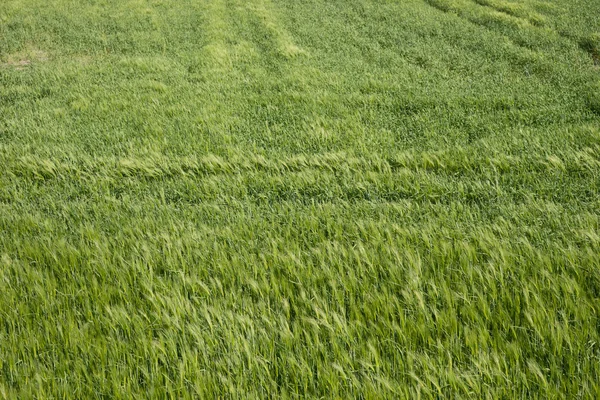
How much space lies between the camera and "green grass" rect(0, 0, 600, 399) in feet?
7.26

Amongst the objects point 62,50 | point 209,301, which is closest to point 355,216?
point 209,301

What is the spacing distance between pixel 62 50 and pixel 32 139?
7.70m

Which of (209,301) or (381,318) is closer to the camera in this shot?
(381,318)

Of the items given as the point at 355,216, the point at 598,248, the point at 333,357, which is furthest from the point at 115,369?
the point at 598,248

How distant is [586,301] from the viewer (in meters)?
2.47

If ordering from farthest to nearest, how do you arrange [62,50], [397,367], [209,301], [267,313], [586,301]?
[62,50]
[209,301]
[267,313]
[586,301]
[397,367]

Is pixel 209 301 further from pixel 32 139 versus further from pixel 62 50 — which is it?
pixel 62 50

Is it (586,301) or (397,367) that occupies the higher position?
(586,301)

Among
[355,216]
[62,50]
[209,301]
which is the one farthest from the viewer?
[62,50]

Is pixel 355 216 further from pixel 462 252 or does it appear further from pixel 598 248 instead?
pixel 598 248

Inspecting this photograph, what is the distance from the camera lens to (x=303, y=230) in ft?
11.8

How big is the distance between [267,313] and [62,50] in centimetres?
1280

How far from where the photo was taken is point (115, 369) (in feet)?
7.29

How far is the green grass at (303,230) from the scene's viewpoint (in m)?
2.21
